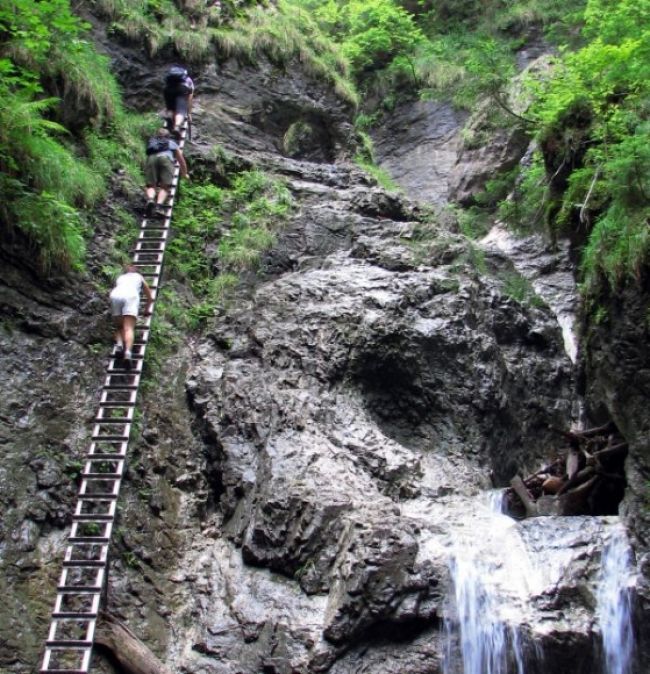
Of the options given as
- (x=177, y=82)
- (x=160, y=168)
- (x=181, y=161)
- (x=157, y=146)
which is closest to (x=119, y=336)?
(x=160, y=168)

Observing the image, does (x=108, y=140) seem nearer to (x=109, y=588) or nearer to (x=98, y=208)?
(x=98, y=208)

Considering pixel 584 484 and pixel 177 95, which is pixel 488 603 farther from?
pixel 177 95

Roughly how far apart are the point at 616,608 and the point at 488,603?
3.96 feet

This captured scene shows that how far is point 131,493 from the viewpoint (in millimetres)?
7879

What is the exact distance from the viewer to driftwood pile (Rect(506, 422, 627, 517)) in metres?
8.66

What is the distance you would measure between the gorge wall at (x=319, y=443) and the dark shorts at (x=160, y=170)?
A: 91cm

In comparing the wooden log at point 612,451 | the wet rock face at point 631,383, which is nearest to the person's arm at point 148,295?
the wet rock face at point 631,383

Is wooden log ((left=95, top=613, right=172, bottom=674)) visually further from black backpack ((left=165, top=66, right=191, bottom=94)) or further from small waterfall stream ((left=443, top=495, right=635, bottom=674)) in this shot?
black backpack ((left=165, top=66, right=191, bottom=94))

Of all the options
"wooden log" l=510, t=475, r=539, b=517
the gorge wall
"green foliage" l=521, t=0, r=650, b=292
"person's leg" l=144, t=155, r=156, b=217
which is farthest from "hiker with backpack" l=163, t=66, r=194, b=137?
"wooden log" l=510, t=475, r=539, b=517

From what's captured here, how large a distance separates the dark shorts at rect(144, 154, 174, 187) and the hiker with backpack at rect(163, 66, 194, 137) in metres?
1.79

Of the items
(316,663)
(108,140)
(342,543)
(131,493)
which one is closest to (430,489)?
(342,543)

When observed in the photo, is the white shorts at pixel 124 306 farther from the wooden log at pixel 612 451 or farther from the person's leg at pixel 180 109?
the wooden log at pixel 612 451

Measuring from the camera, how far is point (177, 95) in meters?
13.0

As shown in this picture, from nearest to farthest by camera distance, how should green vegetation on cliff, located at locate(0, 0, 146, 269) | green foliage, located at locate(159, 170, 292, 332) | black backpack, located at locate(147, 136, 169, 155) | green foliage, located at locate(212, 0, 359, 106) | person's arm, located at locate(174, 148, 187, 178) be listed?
green vegetation on cliff, located at locate(0, 0, 146, 269), green foliage, located at locate(159, 170, 292, 332), black backpack, located at locate(147, 136, 169, 155), person's arm, located at locate(174, 148, 187, 178), green foliage, located at locate(212, 0, 359, 106)
